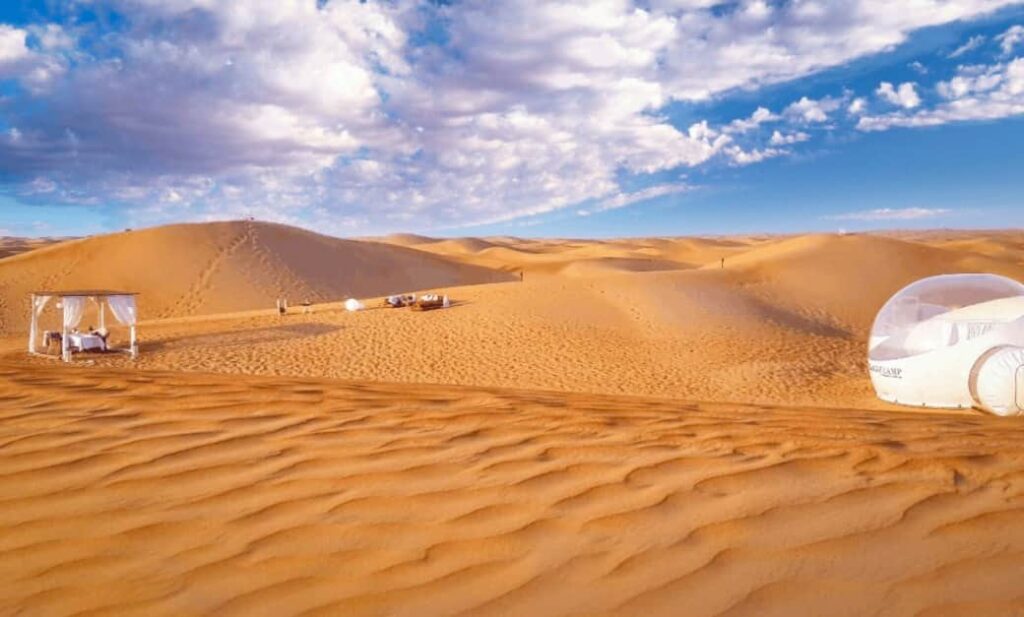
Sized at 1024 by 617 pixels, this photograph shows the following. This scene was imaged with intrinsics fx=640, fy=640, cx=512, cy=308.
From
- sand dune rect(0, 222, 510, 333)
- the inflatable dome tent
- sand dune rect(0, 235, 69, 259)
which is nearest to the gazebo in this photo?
sand dune rect(0, 222, 510, 333)

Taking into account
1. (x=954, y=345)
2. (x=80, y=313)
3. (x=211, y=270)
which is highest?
(x=211, y=270)

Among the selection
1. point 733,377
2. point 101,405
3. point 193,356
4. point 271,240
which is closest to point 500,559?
point 101,405

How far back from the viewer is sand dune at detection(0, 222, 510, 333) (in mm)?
36719

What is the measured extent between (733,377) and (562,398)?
38.1ft

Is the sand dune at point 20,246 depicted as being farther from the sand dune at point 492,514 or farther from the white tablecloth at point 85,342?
the sand dune at point 492,514

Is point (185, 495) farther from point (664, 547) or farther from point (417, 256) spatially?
point (417, 256)

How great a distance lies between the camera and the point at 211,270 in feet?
132

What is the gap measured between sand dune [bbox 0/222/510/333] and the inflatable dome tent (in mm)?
32279

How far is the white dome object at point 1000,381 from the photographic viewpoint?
29.9 ft

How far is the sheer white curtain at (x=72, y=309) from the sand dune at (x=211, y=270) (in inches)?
637

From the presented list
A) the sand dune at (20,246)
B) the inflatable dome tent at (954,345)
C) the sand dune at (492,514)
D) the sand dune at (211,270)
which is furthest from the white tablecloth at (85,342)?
the sand dune at (20,246)

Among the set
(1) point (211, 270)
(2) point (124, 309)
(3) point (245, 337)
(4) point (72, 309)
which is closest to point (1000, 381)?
(3) point (245, 337)

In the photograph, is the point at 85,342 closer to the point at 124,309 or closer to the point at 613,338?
the point at 124,309

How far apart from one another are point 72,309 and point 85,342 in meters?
1.09
